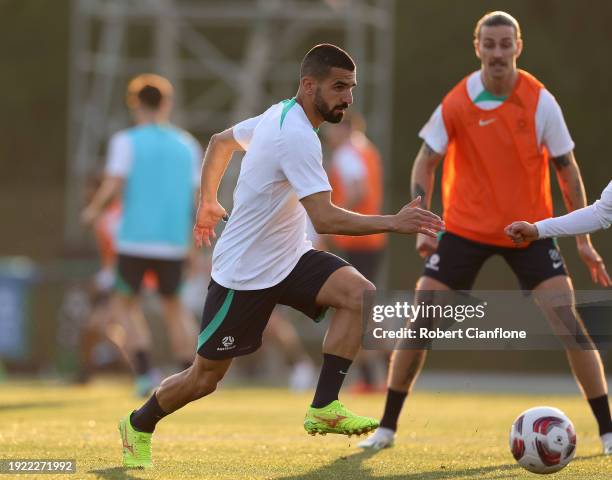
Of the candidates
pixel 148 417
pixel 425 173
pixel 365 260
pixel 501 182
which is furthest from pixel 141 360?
pixel 148 417

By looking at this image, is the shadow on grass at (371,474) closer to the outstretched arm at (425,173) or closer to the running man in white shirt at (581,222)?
the running man in white shirt at (581,222)

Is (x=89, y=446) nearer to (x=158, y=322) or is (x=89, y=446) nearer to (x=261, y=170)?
(x=261, y=170)

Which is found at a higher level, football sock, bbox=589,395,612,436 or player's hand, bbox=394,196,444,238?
player's hand, bbox=394,196,444,238

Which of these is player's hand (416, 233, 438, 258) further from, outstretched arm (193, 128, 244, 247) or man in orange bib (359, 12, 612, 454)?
outstretched arm (193, 128, 244, 247)

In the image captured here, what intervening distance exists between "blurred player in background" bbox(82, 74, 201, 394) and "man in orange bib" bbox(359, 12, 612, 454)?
4381 millimetres

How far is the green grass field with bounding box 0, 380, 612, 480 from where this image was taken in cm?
687

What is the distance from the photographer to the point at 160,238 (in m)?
12.2

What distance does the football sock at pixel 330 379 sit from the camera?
6801 mm

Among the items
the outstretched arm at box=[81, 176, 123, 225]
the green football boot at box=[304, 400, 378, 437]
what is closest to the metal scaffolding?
the outstretched arm at box=[81, 176, 123, 225]

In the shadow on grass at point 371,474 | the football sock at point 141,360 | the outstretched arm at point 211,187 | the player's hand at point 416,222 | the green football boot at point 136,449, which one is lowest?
the shadow on grass at point 371,474

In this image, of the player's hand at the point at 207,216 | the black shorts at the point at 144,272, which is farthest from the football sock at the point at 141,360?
the player's hand at the point at 207,216

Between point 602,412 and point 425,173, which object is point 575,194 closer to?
point 425,173

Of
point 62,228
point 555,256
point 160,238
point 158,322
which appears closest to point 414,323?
point 555,256

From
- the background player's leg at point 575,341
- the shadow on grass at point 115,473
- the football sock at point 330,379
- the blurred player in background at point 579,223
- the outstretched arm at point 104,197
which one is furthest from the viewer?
the outstretched arm at point 104,197
